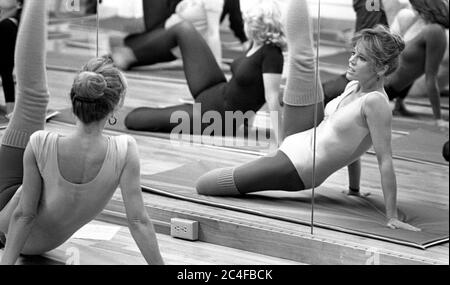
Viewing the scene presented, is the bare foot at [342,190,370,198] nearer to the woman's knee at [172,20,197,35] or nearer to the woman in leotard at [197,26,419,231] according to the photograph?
the woman in leotard at [197,26,419,231]

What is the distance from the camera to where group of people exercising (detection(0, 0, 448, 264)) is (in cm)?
405

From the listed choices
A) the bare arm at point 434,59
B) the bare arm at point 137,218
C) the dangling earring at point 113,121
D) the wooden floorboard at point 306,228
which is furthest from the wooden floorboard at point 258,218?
the bare arm at point 137,218

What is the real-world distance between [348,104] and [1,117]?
1.47 metres

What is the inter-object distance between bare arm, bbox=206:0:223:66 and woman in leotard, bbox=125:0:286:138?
0.04 meters

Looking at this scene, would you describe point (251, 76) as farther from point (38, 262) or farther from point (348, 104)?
point (38, 262)

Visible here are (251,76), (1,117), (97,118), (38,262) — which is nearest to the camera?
(97,118)

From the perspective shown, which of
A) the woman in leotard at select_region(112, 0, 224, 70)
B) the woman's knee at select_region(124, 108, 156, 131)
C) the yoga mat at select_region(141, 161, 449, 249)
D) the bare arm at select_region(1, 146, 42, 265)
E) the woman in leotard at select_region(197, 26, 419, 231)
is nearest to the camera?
the bare arm at select_region(1, 146, 42, 265)

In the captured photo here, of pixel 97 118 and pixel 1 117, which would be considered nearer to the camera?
pixel 97 118

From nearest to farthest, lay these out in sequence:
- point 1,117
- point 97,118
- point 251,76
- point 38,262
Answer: point 97,118
point 38,262
point 1,117
point 251,76

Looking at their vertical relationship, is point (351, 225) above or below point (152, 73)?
below

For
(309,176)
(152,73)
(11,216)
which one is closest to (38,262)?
(11,216)

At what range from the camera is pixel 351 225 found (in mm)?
4922

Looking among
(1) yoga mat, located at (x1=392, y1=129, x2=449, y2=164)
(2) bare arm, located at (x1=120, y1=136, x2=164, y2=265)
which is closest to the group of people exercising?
(2) bare arm, located at (x1=120, y1=136, x2=164, y2=265)

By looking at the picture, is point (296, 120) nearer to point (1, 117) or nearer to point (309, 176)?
point (309, 176)
